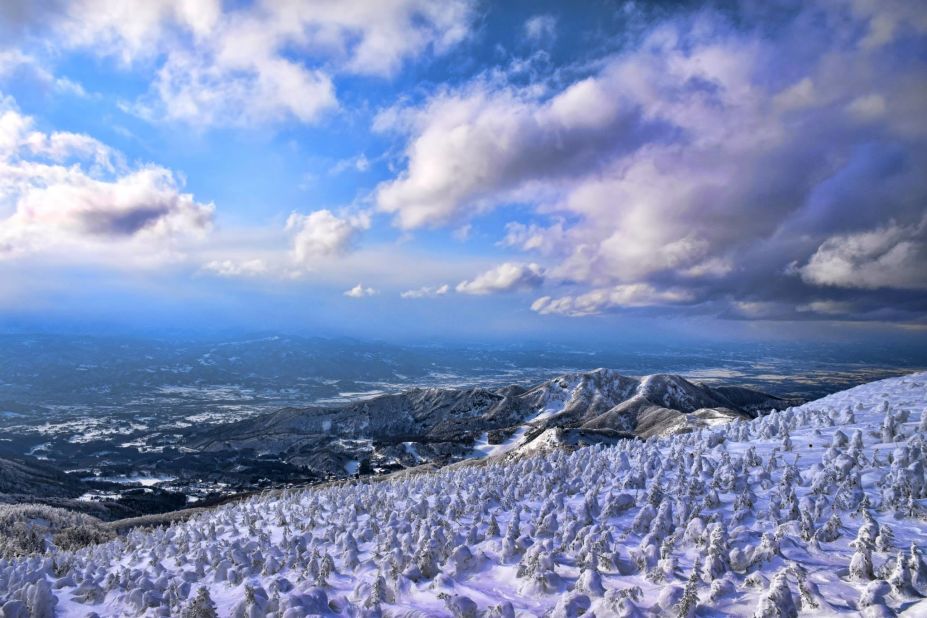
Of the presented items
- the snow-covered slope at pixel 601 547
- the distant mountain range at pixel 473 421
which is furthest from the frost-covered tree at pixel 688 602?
the distant mountain range at pixel 473 421

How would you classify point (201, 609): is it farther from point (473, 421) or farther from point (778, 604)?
point (473, 421)

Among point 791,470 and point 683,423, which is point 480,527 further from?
point 683,423

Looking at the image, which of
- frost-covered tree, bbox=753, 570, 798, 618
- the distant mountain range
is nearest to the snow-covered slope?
frost-covered tree, bbox=753, 570, 798, 618

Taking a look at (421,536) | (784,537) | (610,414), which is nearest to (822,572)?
(784,537)

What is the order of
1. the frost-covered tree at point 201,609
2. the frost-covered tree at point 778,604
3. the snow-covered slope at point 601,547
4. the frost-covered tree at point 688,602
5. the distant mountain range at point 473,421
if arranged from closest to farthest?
the frost-covered tree at point 778,604
the frost-covered tree at point 688,602
the snow-covered slope at point 601,547
the frost-covered tree at point 201,609
the distant mountain range at point 473,421

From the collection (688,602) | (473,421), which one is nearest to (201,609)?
(688,602)

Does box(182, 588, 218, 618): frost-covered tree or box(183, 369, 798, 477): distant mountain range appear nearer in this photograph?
box(182, 588, 218, 618): frost-covered tree

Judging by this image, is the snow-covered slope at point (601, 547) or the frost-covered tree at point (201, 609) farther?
the frost-covered tree at point (201, 609)

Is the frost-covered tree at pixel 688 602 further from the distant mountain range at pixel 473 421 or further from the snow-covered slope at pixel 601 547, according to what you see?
the distant mountain range at pixel 473 421

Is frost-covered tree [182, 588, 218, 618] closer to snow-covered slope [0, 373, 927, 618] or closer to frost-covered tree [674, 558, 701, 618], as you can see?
snow-covered slope [0, 373, 927, 618]
